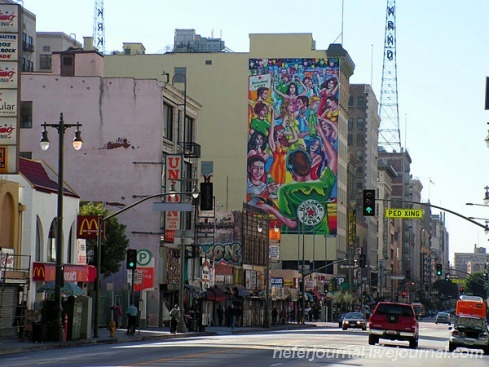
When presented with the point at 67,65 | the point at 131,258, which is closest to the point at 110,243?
the point at 131,258

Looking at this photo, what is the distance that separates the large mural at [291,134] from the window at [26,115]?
185ft

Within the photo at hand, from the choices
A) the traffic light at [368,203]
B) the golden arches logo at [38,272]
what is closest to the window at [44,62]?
the golden arches logo at [38,272]

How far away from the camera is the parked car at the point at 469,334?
157ft

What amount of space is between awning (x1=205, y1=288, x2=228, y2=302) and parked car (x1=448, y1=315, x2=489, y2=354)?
4148cm

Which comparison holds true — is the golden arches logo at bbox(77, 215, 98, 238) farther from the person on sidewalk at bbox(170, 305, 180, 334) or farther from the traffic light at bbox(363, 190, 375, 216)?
the traffic light at bbox(363, 190, 375, 216)

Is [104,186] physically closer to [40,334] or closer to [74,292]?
[74,292]

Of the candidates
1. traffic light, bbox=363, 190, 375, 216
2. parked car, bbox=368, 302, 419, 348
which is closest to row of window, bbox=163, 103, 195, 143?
traffic light, bbox=363, 190, 375, 216

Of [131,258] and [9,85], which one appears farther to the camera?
[131,258]

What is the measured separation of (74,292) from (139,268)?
666 inches

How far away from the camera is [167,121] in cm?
8481

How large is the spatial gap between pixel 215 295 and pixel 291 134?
5014cm

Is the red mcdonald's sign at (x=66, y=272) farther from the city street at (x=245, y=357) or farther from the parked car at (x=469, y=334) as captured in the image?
the parked car at (x=469, y=334)

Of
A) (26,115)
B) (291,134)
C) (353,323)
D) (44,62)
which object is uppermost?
Answer: (44,62)

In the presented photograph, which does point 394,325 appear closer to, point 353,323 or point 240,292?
point 353,323
